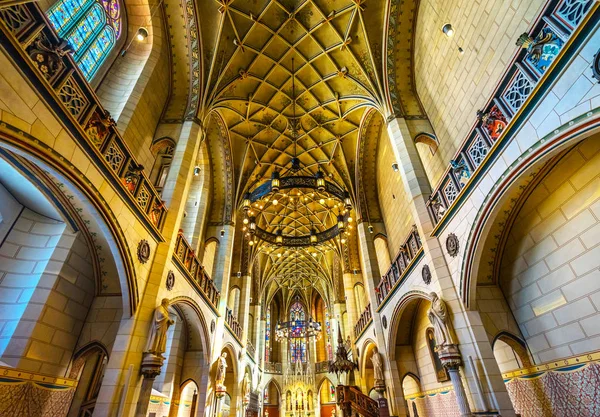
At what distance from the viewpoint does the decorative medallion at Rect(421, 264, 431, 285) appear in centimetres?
784

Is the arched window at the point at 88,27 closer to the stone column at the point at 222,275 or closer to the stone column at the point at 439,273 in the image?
the stone column at the point at 222,275

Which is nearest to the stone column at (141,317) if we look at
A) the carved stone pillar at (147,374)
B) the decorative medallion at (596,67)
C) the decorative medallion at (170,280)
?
the carved stone pillar at (147,374)

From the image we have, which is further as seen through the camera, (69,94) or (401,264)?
(401,264)

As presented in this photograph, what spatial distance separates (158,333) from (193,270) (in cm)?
379

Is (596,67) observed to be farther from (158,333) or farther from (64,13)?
(64,13)

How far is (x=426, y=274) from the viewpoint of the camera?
7.98 m

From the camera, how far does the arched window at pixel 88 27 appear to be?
6.99 m

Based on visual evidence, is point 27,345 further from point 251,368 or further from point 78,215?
point 251,368

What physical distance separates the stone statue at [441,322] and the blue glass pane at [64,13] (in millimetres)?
10722

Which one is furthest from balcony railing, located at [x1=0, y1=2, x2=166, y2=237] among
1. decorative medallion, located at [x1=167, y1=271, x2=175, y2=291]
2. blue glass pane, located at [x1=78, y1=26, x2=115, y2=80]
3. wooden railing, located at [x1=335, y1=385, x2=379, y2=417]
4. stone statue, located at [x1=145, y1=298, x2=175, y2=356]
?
wooden railing, located at [x1=335, y1=385, x2=379, y2=417]

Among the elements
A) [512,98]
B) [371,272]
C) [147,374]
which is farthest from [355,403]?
[512,98]

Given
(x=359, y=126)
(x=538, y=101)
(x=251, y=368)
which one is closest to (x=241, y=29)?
(x=359, y=126)

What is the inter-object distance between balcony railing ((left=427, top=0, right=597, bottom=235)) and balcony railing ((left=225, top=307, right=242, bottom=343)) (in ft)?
37.3

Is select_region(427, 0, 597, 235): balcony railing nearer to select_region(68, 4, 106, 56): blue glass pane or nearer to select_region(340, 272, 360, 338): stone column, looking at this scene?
select_region(68, 4, 106, 56): blue glass pane
